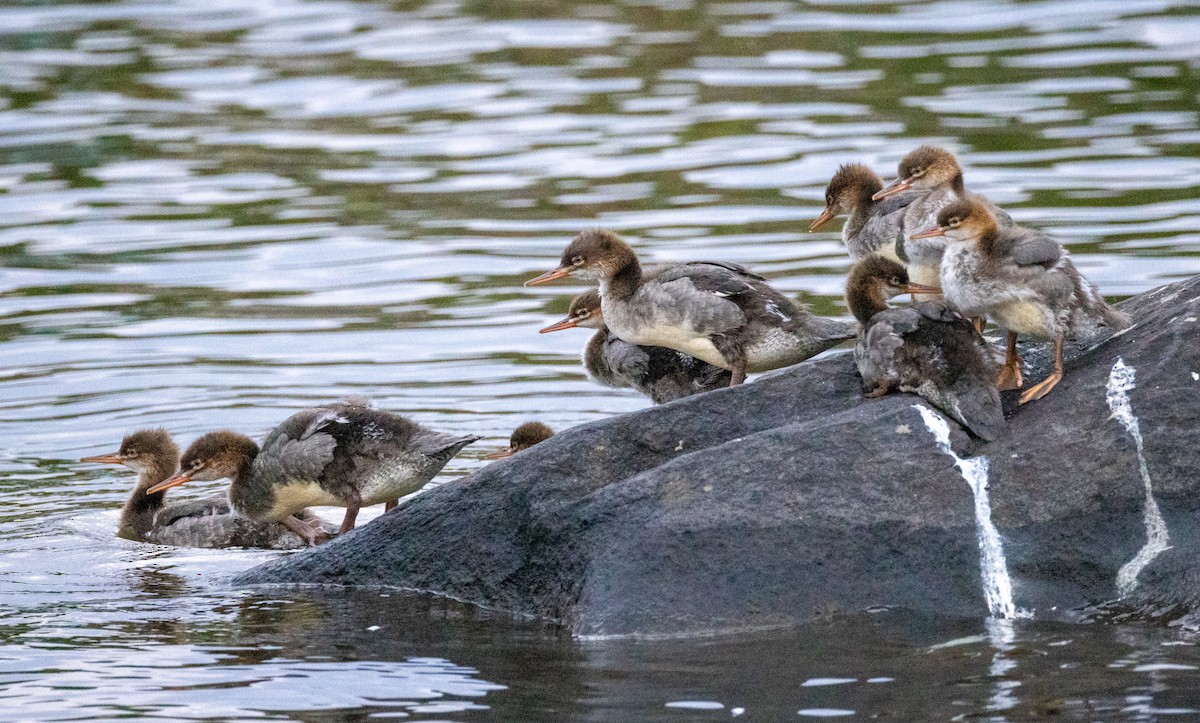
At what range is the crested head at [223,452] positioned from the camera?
8461mm

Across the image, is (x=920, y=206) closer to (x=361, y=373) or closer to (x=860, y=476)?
(x=860, y=476)

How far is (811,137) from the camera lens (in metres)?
17.7

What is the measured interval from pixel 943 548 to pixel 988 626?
32cm

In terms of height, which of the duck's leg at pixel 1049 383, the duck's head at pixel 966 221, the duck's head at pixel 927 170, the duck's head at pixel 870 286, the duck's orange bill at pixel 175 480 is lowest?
the duck's orange bill at pixel 175 480

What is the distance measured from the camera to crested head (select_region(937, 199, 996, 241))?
6.89 meters

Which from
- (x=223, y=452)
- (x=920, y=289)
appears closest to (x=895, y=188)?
(x=920, y=289)

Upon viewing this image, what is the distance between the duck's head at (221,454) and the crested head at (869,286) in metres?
2.94

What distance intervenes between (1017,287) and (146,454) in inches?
192

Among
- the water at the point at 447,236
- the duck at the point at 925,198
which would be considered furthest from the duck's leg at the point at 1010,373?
the duck at the point at 925,198

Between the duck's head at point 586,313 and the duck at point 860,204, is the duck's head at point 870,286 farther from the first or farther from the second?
the duck's head at point 586,313

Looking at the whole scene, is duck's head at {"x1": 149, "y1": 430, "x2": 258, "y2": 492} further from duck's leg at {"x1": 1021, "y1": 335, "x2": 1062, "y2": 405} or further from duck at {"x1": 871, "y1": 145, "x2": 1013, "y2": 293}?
duck's leg at {"x1": 1021, "y1": 335, "x2": 1062, "y2": 405}

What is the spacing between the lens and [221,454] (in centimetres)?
848

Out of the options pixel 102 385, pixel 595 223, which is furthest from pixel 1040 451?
pixel 595 223

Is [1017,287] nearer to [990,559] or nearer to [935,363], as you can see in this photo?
[935,363]
